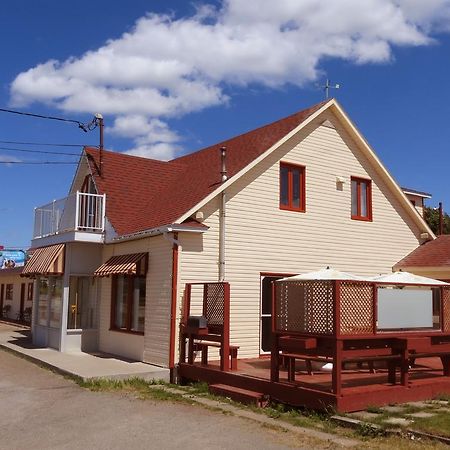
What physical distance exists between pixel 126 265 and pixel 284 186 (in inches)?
187

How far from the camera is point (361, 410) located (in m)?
9.02

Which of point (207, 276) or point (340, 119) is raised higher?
point (340, 119)

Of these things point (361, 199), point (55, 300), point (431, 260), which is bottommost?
point (55, 300)

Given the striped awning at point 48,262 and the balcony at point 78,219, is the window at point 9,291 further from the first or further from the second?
the balcony at point 78,219

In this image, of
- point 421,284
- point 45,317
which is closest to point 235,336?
point 421,284

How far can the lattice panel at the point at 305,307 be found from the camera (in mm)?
9477

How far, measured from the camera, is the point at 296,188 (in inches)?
624

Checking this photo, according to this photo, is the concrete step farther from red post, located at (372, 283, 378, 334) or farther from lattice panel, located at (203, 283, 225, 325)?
red post, located at (372, 283, 378, 334)

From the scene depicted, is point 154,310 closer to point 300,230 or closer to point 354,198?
point 300,230

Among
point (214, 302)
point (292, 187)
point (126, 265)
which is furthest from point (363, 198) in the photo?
point (126, 265)

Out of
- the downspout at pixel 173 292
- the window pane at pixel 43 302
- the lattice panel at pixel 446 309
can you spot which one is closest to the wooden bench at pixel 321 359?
the lattice panel at pixel 446 309

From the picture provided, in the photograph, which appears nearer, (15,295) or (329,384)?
(329,384)

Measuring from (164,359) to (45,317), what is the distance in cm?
621

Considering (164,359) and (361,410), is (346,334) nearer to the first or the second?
(361,410)
